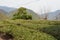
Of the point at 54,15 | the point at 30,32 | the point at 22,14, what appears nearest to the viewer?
the point at 30,32

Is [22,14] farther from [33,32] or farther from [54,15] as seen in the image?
[33,32]

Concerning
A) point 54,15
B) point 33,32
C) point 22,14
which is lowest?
point 33,32

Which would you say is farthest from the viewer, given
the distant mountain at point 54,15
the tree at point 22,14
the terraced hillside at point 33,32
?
the distant mountain at point 54,15

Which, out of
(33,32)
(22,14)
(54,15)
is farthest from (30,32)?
(54,15)

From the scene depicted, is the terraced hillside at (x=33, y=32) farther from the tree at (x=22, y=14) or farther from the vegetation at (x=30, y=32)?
the tree at (x=22, y=14)

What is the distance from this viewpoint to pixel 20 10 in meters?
10.2

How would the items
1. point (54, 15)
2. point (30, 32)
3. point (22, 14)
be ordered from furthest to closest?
1. point (54, 15)
2. point (22, 14)
3. point (30, 32)

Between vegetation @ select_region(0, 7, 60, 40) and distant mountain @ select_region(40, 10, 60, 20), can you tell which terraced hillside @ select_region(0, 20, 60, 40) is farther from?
distant mountain @ select_region(40, 10, 60, 20)

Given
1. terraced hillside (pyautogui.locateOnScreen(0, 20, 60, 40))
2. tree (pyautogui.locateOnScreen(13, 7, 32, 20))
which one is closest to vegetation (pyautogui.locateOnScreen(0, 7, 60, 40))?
terraced hillside (pyautogui.locateOnScreen(0, 20, 60, 40))

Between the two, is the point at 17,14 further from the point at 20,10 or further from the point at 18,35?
the point at 18,35

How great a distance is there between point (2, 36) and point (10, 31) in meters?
0.38

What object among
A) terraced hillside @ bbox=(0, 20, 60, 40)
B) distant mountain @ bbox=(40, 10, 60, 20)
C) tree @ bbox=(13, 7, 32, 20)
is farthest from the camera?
distant mountain @ bbox=(40, 10, 60, 20)

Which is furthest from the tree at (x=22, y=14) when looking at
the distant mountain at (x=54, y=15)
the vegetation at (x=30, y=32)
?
the vegetation at (x=30, y=32)

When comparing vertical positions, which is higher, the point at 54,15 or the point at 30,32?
the point at 54,15
